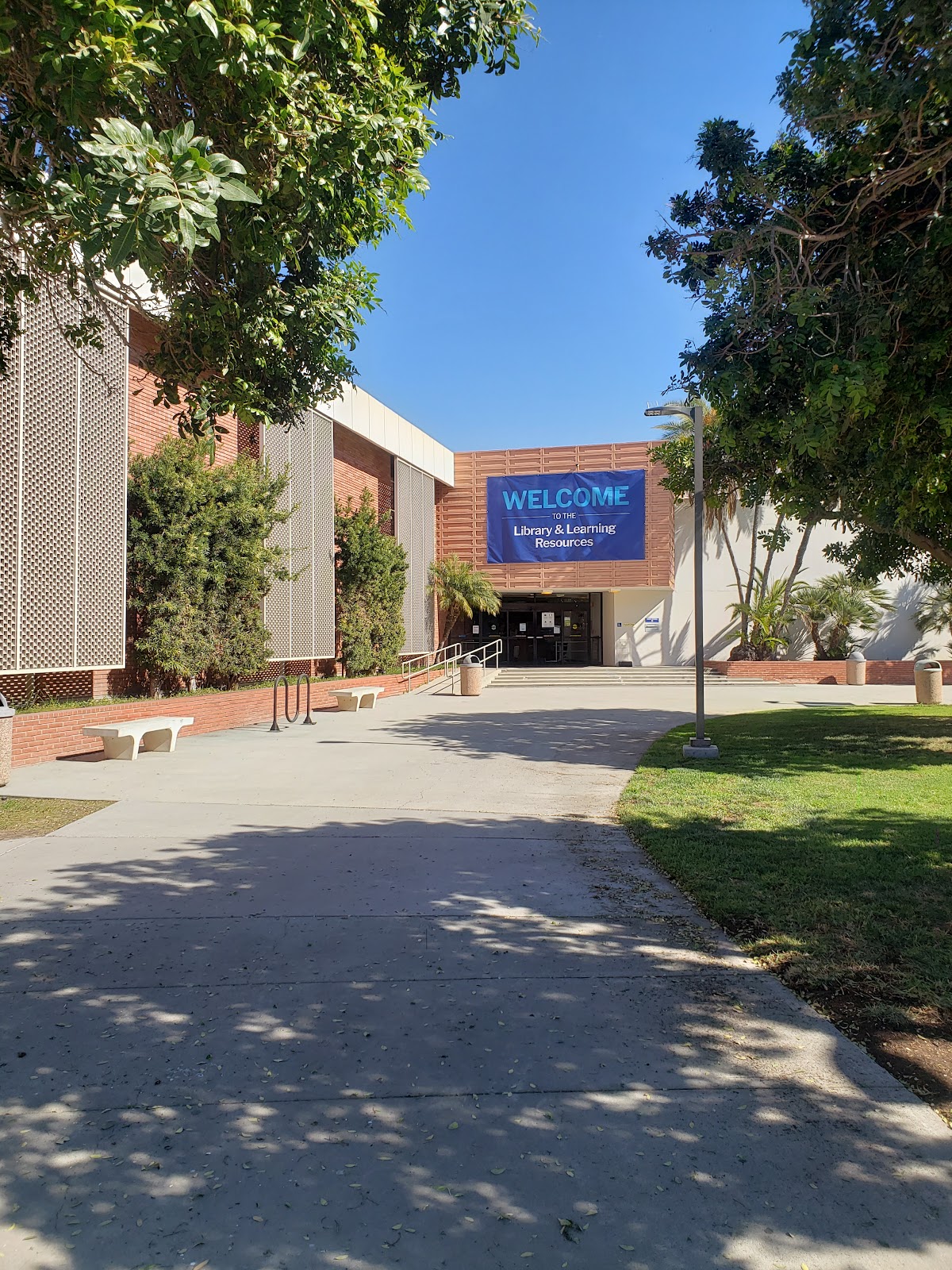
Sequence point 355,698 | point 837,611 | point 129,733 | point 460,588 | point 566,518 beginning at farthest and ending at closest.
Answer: point 566,518, point 460,588, point 837,611, point 355,698, point 129,733

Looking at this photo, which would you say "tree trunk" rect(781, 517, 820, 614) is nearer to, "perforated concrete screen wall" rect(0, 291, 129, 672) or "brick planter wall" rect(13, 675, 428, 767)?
"brick planter wall" rect(13, 675, 428, 767)

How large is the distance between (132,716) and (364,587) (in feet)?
33.9

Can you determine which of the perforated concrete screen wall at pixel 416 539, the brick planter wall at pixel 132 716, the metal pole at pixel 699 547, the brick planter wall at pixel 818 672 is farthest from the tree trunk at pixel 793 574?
the metal pole at pixel 699 547

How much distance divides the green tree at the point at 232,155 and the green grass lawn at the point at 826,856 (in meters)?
4.39

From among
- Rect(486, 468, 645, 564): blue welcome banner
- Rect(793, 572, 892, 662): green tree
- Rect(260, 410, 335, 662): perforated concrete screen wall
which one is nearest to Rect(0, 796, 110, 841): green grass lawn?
Rect(260, 410, 335, 662): perforated concrete screen wall

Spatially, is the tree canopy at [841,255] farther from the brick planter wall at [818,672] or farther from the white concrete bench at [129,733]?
the brick planter wall at [818,672]

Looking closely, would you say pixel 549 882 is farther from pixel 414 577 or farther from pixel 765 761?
pixel 414 577

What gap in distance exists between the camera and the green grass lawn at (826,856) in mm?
3947

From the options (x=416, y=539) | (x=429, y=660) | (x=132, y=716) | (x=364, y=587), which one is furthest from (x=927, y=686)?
(x=132, y=716)

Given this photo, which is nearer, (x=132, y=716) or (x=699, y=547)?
(x=699, y=547)

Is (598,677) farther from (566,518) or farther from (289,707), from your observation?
(289,707)

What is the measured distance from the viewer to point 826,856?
19.4 feet

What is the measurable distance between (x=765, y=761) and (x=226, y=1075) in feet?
28.6

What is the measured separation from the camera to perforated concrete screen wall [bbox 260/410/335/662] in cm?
1753
